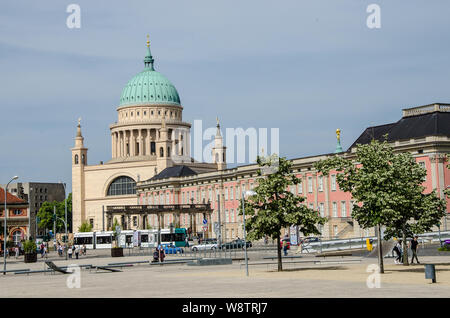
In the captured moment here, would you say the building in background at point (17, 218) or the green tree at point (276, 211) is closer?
the green tree at point (276, 211)

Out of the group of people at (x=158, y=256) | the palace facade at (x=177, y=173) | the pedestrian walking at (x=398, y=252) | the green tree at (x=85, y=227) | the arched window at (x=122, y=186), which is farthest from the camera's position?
the arched window at (x=122, y=186)

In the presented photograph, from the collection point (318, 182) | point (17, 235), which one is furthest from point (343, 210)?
point (17, 235)

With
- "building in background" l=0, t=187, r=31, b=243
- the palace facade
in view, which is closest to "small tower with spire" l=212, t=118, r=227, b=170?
the palace facade

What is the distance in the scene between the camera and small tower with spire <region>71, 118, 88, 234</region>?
606ft

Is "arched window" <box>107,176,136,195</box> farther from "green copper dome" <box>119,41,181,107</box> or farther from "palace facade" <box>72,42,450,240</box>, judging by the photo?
"green copper dome" <box>119,41,181,107</box>

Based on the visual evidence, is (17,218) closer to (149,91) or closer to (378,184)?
(149,91)

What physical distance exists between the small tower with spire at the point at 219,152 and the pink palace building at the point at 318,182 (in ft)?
0.87

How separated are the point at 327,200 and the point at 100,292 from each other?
7539cm

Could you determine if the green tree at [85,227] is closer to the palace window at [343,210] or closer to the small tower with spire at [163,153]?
the small tower with spire at [163,153]

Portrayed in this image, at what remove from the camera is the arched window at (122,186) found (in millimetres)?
176375

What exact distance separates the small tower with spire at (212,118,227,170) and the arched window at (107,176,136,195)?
65.9 feet

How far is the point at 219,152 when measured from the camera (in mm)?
175125

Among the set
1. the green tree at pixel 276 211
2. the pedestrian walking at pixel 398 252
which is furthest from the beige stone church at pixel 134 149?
the green tree at pixel 276 211
